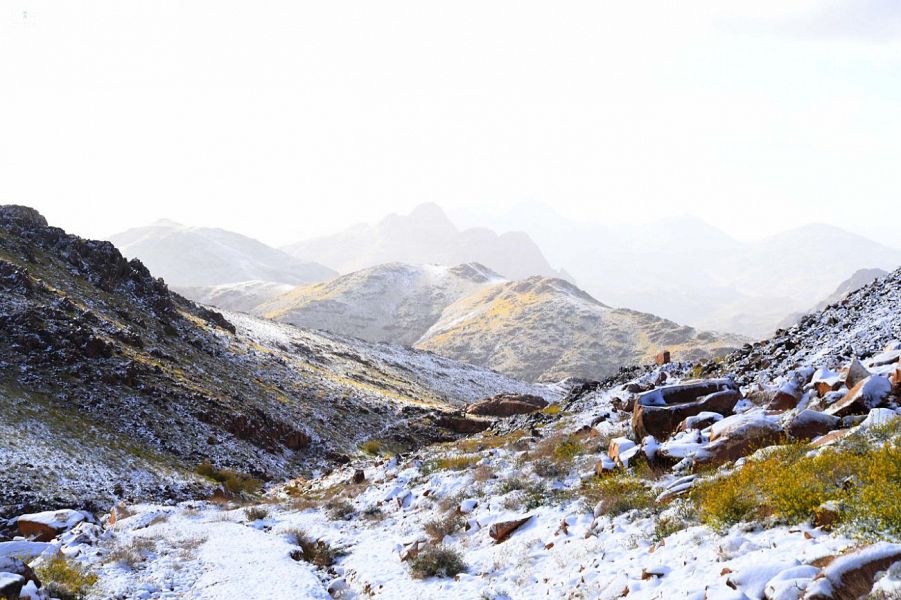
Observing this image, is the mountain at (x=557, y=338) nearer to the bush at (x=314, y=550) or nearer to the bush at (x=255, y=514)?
the bush at (x=255, y=514)

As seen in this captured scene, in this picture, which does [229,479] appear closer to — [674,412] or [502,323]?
[674,412]

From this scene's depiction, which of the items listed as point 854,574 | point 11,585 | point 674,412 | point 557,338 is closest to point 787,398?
point 674,412

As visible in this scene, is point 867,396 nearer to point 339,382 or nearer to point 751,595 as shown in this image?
point 751,595

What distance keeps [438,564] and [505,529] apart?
1727 millimetres

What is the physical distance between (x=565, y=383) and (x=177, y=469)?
75.4 m

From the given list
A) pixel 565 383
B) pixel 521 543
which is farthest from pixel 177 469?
pixel 565 383

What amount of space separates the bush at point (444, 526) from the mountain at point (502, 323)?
317 ft

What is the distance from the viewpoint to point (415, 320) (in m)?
170

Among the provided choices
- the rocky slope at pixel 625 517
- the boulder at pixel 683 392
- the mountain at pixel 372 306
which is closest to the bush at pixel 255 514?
the rocky slope at pixel 625 517

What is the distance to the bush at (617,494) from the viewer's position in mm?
11234

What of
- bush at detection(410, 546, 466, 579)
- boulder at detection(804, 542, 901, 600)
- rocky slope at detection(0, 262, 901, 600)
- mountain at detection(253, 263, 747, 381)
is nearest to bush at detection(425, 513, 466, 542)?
rocky slope at detection(0, 262, 901, 600)

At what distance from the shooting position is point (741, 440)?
12.1 metres

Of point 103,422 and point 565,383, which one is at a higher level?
point 103,422

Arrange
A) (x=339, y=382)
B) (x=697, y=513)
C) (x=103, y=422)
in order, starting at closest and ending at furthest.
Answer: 1. (x=697, y=513)
2. (x=103, y=422)
3. (x=339, y=382)
